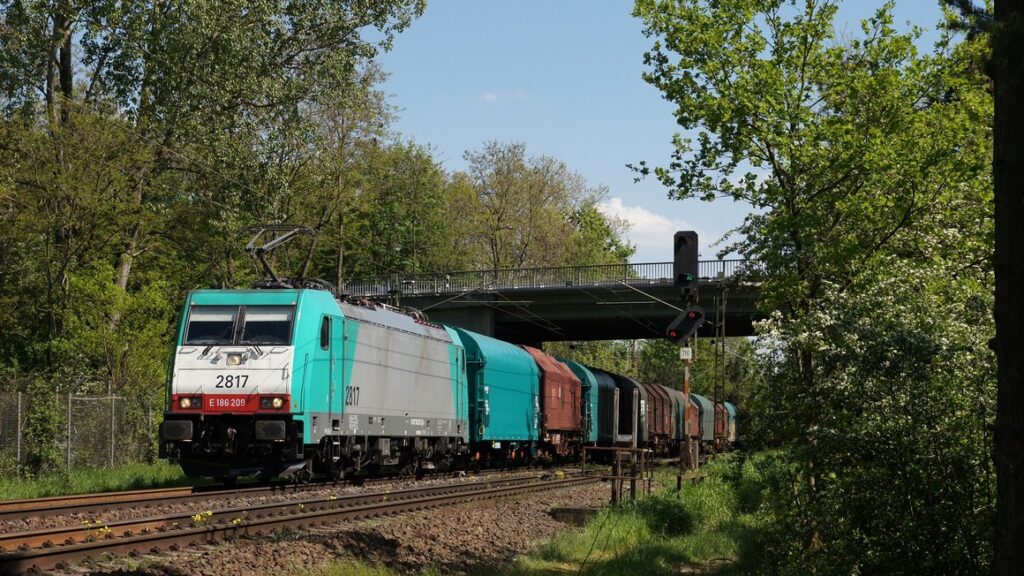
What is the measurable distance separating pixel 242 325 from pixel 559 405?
18.9 meters

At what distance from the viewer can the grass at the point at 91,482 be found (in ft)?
73.1

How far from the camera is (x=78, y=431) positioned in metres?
28.0

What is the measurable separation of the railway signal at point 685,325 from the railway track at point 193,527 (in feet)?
15.3

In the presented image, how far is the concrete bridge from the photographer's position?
52.8m

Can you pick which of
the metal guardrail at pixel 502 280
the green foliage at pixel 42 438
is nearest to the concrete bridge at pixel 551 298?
the metal guardrail at pixel 502 280

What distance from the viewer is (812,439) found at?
1212cm

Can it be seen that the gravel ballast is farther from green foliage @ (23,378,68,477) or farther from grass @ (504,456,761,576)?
green foliage @ (23,378,68,477)

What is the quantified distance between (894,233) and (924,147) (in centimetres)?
193

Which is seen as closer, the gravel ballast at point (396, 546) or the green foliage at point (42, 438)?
the gravel ballast at point (396, 546)

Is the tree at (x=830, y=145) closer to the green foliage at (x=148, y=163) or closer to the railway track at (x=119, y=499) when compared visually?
the railway track at (x=119, y=499)

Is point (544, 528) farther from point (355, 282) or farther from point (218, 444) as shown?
point (355, 282)

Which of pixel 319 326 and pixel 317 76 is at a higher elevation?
pixel 317 76

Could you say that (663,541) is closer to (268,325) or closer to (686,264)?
(686,264)

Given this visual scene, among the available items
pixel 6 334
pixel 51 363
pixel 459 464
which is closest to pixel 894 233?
pixel 459 464
